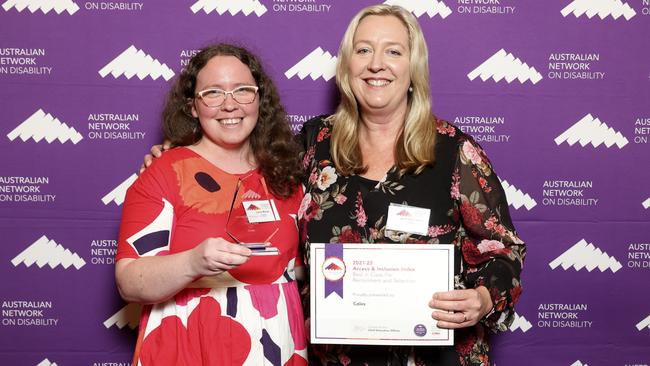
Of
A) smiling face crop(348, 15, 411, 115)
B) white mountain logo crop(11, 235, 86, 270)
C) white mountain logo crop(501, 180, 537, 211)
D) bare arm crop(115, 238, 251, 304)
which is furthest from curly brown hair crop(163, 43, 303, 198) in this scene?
white mountain logo crop(501, 180, 537, 211)

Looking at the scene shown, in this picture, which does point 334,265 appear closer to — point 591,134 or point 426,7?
point 426,7

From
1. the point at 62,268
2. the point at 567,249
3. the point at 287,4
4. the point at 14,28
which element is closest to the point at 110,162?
the point at 62,268

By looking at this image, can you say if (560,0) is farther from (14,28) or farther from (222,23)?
(14,28)

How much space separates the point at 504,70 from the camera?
214cm

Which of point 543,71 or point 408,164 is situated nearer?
point 408,164

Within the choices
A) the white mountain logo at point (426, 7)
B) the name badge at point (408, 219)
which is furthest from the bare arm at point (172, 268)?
the white mountain logo at point (426, 7)

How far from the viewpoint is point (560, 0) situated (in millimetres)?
2123

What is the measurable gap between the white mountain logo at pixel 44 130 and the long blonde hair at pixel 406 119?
105cm

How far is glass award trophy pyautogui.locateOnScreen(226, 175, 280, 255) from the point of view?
133 centimetres

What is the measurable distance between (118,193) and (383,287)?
1.22 metres

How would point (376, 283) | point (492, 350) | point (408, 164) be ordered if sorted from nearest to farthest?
1. point (376, 283)
2. point (408, 164)
3. point (492, 350)

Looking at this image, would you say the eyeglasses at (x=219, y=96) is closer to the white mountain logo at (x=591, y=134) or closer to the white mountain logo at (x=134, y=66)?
the white mountain logo at (x=134, y=66)

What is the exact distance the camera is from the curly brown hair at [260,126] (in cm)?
159

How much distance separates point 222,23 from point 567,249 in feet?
5.03
